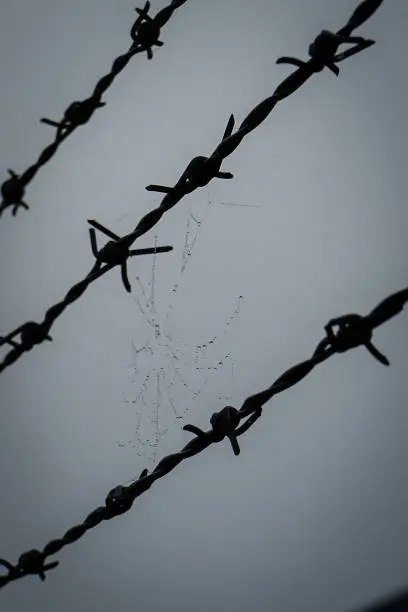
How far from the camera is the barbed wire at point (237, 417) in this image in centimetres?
129

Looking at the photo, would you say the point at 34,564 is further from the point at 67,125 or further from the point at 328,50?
the point at 328,50

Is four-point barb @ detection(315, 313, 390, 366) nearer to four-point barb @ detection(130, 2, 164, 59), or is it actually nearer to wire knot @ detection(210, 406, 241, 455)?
wire knot @ detection(210, 406, 241, 455)

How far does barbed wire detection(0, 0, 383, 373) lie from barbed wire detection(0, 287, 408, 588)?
48 cm

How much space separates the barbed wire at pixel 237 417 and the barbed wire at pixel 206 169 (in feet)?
1.58

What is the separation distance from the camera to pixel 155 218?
5.73 ft

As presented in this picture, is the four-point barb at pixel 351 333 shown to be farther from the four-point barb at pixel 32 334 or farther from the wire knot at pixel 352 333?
the four-point barb at pixel 32 334

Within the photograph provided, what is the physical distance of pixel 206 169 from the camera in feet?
5.58

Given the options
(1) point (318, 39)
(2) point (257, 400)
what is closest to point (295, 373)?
(2) point (257, 400)

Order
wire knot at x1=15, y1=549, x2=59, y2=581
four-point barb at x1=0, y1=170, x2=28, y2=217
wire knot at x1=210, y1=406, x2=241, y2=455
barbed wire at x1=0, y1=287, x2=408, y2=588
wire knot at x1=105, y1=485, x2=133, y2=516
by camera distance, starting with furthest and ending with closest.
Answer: wire knot at x1=15, y1=549, x2=59, y2=581, wire knot at x1=105, y1=485, x2=133, y2=516, four-point barb at x1=0, y1=170, x2=28, y2=217, wire knot at x1=210, y1=406, x2=241, y2=455, barbed wire at x1=0, y1=287, x2=408, y2=588

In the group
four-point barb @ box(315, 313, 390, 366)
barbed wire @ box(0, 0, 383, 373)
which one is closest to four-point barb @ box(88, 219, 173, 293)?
barbed wire @ box(0, 0, 383, 373)

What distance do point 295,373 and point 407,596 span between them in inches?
289

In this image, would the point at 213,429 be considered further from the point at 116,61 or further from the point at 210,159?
the point at 116,61

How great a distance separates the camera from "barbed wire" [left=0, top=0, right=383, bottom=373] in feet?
4.76

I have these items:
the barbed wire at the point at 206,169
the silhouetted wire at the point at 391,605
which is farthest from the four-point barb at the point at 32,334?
the silhouetted wire at the point at 391,605
